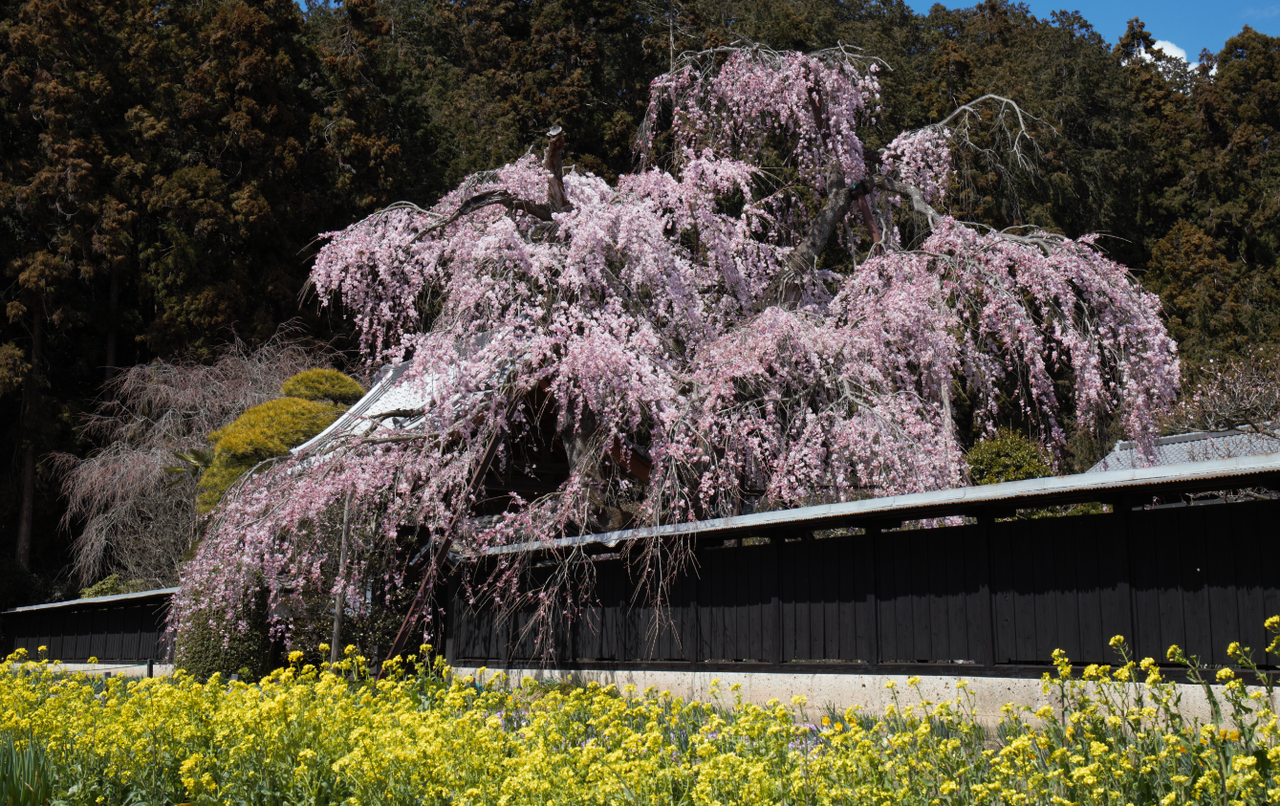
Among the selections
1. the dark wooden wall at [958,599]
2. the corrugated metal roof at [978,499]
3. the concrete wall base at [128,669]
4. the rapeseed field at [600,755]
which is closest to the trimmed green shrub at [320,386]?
the concrete wall base at [128,669]

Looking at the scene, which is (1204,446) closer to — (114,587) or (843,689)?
(843,689)

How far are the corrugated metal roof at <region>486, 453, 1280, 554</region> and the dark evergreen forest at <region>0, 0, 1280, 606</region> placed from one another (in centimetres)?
1448

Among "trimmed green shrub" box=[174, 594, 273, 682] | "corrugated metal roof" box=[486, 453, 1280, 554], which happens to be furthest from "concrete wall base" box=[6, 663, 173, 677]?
"corrugated metal roof" box=[486, 453, 1280, 554]

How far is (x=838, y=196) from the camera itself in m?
13.8

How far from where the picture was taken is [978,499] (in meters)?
7.29

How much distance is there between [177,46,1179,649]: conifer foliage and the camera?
10.1m

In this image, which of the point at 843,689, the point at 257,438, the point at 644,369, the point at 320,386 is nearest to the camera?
the point at 843,689

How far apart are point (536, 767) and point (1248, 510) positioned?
5221 millimetres

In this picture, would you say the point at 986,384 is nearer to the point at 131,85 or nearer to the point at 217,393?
the point at 217,393

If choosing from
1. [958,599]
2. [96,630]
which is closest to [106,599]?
[96,630]

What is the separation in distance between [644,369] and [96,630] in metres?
12.4

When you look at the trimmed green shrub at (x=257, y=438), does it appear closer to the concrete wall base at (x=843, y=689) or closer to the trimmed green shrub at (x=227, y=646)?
the trimmed green shrub at (x=227, y=646)

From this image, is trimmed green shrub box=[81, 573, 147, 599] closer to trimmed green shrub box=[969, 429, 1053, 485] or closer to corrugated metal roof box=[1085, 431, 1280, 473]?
trimmed green shrub box=[969, 429, 1053, 485]

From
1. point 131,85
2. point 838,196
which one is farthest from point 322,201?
point 838,196
